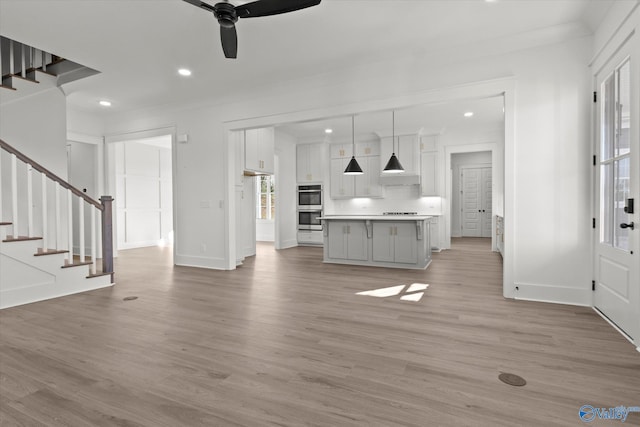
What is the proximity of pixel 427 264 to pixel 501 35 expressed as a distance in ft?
11.8

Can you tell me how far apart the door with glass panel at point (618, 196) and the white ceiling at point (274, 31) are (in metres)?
0.78

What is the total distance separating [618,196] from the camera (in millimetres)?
2859

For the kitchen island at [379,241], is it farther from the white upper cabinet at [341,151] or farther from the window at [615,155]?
the white upper cabinet at [341,151]

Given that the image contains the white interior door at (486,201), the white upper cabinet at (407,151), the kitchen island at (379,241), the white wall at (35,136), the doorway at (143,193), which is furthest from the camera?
the white interior door at (486,201)

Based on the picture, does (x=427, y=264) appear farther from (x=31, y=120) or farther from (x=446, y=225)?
(x=31, y=120)

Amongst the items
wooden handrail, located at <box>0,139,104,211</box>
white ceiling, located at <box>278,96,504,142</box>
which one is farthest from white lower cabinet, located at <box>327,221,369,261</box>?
wooden handrail, located at <box>0,139,104,211</box>

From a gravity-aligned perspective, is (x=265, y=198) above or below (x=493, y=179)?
below

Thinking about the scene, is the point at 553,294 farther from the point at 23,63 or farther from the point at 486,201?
the point at 486,201

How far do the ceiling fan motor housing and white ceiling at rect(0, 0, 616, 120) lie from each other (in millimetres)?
736

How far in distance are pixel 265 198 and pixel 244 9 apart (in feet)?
25.5

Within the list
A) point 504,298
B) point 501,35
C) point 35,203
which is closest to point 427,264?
point 504,298

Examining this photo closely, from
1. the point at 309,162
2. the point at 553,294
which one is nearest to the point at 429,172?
the point at 309,162
